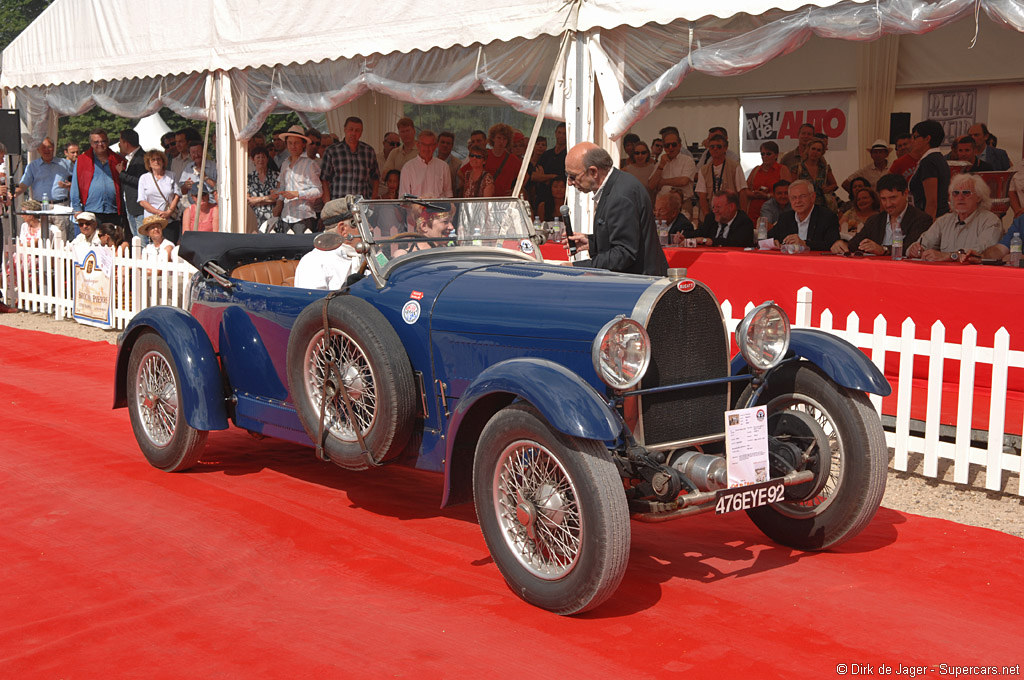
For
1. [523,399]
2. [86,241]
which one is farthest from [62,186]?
[523,399]

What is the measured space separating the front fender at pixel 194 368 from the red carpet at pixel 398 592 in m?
0.39

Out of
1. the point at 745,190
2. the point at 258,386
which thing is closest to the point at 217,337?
the point at 258,386

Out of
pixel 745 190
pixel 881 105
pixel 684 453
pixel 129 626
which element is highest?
pixel 881 105

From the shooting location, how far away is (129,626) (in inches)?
149

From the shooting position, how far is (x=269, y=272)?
6.40 metres

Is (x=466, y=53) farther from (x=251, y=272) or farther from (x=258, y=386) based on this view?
(x=258, y=386)

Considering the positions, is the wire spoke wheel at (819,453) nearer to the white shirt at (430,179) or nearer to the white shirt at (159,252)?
the white shirt at (430,179)

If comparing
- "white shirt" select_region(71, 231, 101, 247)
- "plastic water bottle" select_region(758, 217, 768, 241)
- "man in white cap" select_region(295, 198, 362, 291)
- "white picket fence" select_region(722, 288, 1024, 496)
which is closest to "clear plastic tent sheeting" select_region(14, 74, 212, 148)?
"white shirt" select_region(71, 231, 101, 247)

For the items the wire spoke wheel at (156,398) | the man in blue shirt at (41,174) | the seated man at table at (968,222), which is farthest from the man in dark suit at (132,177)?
the seated man at table at (968,222)

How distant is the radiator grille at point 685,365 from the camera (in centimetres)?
423

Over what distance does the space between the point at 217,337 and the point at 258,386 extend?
0.50 m

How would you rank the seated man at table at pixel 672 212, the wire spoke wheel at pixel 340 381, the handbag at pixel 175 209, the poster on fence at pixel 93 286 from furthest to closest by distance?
1. the handbag at pixel 175 209
2. the poster on fence at pixel 93 286
3. the seated man at table at pixel 672 212
4. the wire spoke wheel at pixel 340 381

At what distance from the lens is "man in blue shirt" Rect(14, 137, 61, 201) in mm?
15938

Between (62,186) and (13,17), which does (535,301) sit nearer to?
(62,186)
